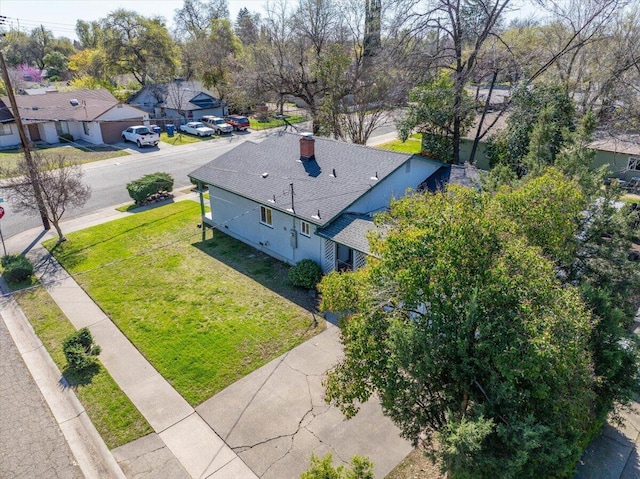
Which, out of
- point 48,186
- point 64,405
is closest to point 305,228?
point 64,405

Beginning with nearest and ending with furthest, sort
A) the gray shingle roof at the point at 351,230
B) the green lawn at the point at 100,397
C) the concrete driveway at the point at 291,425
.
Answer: the concrete driveway at the point at 291,425 < the green lawn at the point at 100,397 < the gray shingle roof at the point at 351,230

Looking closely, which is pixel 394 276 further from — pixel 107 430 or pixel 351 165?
pixel 351 165

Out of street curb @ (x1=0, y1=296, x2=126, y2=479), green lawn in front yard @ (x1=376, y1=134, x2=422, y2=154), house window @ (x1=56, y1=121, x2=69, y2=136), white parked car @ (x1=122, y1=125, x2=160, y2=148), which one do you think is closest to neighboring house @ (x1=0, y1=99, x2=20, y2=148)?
house window @ (x1=56, y1=121, x2=69, y2=136)

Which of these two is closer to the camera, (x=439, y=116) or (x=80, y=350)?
(x=80, y=350)

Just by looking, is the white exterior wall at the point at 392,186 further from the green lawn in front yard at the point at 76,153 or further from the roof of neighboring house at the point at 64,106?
the roof of neighboring house at the point at 64,106

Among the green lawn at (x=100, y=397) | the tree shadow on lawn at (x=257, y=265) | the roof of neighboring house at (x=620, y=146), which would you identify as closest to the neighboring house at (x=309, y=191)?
the tree shadow on lawn at (x=257, y=265)

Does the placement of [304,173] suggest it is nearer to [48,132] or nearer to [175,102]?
[48,132]
